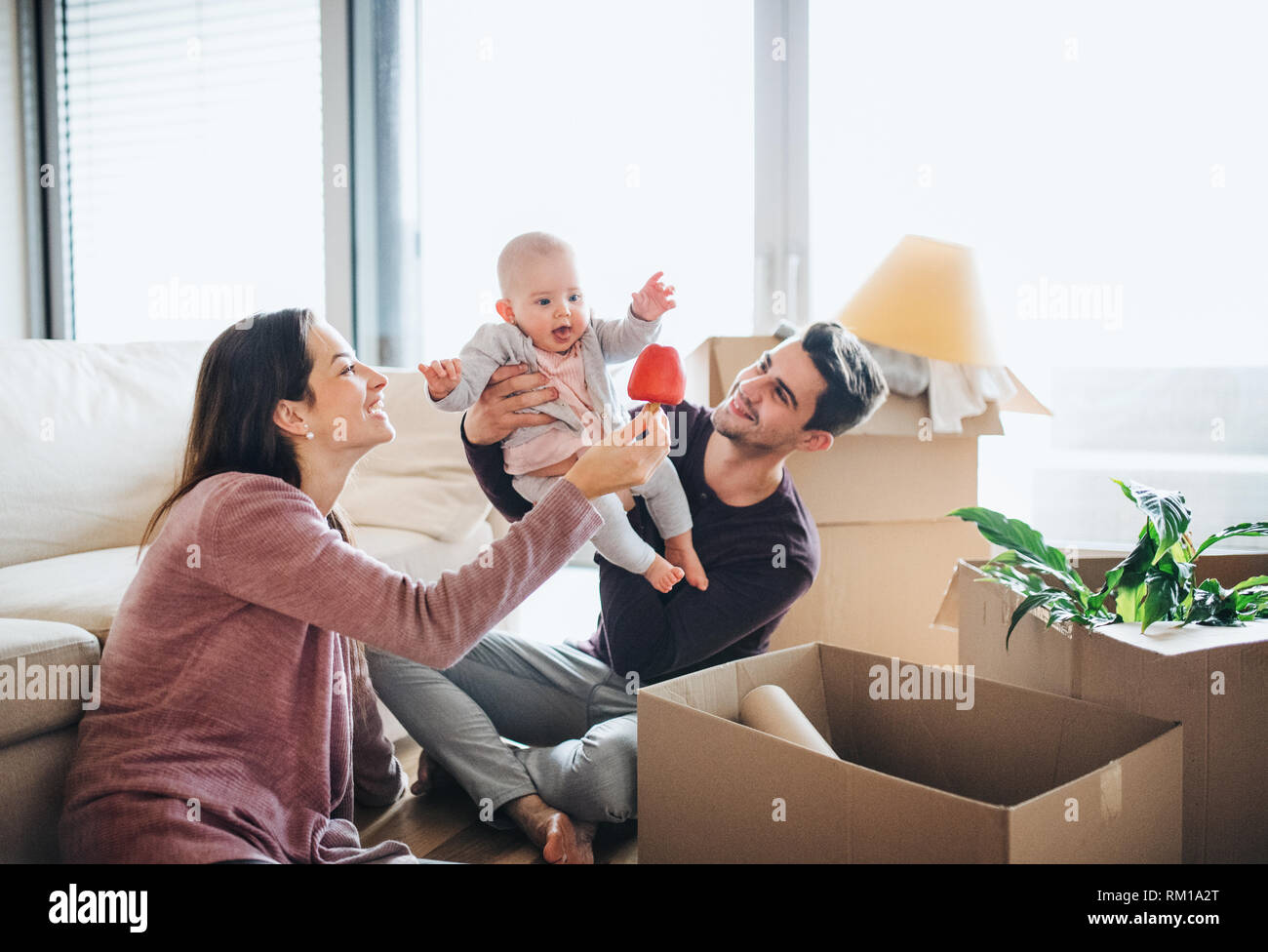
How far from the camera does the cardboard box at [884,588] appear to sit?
207 cm

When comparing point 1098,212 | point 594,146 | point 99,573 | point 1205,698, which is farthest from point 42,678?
point 1098,212

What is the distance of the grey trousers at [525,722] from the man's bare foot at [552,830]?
18 millimetres

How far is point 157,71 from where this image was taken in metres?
3.48

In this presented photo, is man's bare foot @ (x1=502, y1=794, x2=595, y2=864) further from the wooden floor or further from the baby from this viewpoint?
the baby

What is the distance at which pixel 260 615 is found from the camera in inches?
49.6

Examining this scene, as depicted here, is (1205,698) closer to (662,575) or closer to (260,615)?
(662,575)

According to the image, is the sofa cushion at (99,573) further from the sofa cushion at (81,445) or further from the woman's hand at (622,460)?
the woman's hand at (622,460)

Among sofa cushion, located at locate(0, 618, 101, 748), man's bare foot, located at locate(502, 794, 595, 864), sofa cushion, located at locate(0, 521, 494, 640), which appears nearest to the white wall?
sofa cushion, located at locate(0, 521, 494, 640)

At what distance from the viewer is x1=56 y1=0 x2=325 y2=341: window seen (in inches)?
130

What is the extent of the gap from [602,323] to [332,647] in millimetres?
640

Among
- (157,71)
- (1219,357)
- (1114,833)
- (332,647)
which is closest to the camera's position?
(1114,833)

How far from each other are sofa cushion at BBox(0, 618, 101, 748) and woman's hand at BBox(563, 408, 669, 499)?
2.35 feet
